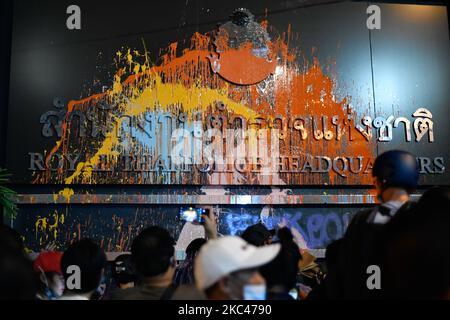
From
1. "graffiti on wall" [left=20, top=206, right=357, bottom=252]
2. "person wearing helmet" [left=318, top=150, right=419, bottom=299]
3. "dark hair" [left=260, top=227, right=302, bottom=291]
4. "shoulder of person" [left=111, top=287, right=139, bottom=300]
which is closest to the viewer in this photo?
"dark hair" [left=260, top=227, right=302, bottom=291]

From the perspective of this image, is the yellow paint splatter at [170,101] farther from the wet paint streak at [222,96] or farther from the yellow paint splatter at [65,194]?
the yellow paint splatter at [65,194]

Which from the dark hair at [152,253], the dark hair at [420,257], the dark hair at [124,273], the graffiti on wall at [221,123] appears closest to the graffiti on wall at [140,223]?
the graffiti on wall at [221,123]

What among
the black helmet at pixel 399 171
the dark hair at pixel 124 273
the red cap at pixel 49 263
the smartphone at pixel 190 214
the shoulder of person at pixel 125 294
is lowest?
the dark hair at pixel 124 273

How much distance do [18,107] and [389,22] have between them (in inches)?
202

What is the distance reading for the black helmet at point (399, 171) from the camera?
274 centimetres

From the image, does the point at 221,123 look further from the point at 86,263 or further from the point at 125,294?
the point at 125,294

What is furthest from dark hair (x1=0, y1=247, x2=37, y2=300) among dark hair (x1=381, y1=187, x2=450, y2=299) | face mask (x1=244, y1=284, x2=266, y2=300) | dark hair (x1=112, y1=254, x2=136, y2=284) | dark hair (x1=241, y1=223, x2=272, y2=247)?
dark hair (x1=112, y1=254, x2=136, y2=284)

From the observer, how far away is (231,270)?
178 centimetres

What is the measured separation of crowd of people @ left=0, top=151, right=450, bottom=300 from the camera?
180 centimetres

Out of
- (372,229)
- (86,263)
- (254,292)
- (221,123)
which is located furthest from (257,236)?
→ (221,123)

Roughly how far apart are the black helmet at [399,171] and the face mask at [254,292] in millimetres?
1248

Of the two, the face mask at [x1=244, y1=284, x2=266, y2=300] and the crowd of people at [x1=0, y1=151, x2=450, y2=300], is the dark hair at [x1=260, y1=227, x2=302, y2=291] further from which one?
the face mask at [x1=244, y1=284, x2=266, y2=300]

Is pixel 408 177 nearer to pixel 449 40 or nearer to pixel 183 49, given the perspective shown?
pixel 183 49
